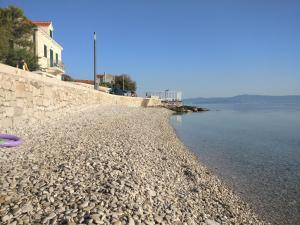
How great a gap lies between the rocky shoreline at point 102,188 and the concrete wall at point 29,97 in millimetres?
731

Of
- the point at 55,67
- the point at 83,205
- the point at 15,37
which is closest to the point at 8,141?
the point at 83,205

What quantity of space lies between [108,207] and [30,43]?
89.0 ft

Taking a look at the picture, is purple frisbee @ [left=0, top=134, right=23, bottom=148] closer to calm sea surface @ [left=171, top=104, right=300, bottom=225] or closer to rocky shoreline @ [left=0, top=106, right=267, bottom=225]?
rocky shoreline @ [left=0, top=106, right=267, bottom=225]

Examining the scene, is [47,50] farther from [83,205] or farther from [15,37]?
[83,205]

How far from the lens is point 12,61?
23312 millimetres

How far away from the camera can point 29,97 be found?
9.61 metres

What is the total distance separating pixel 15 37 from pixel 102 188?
26977 millimetres

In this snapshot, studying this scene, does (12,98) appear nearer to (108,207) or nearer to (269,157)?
(108,207)

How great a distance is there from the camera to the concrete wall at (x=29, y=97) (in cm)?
819

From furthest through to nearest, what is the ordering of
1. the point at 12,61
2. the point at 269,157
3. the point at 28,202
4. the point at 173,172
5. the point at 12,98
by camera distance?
1. the point at 12,61
2. the point at 269,157
3. the point at 12,98
4. the point at 173,172
5. the point at 28,202

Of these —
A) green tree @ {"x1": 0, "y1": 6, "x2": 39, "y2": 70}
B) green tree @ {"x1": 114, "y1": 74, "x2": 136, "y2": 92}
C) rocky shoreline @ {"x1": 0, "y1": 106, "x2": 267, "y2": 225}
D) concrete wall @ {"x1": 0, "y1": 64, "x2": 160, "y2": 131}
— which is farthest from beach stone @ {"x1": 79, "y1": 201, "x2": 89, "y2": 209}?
green tree @ {"x1": 114, "y1": 74, "x2": 136, "y2": 92}

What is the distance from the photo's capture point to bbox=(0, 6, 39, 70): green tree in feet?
77.7

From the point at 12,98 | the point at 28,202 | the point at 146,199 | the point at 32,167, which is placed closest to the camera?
the point at 28,202

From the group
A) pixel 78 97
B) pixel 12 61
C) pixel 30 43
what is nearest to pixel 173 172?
pixel 78 97
